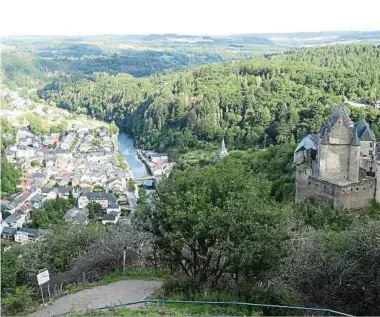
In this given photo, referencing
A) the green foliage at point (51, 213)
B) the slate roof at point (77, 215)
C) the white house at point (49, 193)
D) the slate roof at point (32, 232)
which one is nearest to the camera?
the slate roof at point (32, 232)

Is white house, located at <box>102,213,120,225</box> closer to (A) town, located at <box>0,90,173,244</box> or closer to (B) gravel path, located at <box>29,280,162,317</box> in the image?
(A) town, located at <box>0,90,173,244</box>

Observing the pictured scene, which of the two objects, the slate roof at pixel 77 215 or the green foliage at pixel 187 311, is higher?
the green foliage at pixel 187 311

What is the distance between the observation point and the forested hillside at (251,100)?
3225cm

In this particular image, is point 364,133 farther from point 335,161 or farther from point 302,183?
point 302,183

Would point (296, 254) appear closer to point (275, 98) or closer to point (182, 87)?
point (275, 98)

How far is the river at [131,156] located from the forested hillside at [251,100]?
102 cm

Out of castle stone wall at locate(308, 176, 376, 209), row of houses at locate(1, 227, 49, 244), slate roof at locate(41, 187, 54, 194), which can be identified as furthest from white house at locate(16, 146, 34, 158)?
castle stone wall at locate(308, 176, 376, 209)

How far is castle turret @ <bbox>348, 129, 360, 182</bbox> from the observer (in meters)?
12.7

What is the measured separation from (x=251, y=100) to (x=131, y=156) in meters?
9.96

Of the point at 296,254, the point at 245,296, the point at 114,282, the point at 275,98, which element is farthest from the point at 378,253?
the point at 275,98

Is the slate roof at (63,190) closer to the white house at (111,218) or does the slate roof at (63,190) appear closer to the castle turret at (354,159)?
the white house at (111,218)

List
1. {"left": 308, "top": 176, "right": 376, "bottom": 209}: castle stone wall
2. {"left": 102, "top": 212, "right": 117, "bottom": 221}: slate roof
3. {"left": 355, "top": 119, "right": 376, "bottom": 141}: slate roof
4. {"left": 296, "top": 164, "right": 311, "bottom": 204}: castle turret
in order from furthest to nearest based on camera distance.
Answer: {"left": 102, "top": 212, "right": 117, "bottom": 221}: slate roof < {"left": 355, "top": 119, "right": 376, "bottom": 141}: slate roof < {"left": 296, "top": 164, "right": 311, "bottom": 204}: castle turret < {"left": 308, "top": 176, "right": 376, "bottom": 209}: castle stone wall

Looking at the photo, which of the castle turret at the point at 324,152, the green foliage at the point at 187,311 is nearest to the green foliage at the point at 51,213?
the castle turret at the point at 324,152

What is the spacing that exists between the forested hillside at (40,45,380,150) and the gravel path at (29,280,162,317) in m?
16.3
